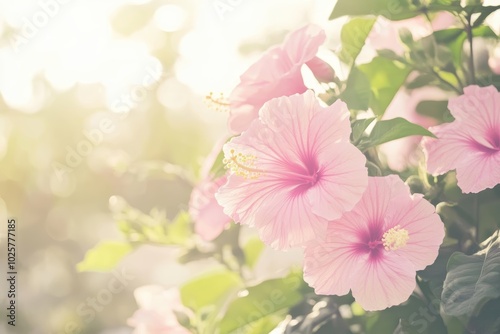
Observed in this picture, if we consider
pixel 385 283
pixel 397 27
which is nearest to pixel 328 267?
pixel 385 283

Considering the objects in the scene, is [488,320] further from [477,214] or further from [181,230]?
[181,230]

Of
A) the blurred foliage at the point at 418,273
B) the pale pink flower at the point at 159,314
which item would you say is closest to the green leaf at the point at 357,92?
the blurred foliage at the point at 418,273

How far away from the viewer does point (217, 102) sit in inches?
22.9

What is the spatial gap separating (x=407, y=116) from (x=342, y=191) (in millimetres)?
229

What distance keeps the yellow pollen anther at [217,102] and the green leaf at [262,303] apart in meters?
0.15

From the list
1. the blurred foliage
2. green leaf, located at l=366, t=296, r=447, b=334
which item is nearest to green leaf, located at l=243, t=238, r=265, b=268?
the blurred foliage

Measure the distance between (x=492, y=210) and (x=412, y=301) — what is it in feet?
0.33

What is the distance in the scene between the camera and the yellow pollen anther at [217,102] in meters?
0.58

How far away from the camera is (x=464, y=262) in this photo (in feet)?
1.47

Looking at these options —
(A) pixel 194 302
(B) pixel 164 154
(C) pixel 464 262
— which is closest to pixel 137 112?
(B) pixel 164 154

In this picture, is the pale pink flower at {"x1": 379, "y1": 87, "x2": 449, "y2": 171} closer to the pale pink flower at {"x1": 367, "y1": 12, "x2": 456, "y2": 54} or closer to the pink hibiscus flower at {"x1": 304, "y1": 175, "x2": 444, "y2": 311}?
the pale pink flower at {"x1": 367, "y1": 12, "x2": 456, "y2": 54}

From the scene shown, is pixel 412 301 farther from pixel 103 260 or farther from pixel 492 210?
pixel 103 260

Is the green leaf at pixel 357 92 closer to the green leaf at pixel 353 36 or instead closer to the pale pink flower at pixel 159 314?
the green leaf at pixel 353 36

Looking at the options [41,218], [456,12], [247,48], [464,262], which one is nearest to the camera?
[464,262]
